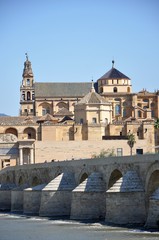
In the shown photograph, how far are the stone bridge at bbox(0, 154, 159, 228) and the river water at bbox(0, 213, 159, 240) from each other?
1.10 m

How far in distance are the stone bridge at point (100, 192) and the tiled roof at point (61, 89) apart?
225ft

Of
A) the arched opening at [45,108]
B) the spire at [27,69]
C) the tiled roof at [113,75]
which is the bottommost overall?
the arched opening at [45,108]

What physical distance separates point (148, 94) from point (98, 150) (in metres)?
31.9

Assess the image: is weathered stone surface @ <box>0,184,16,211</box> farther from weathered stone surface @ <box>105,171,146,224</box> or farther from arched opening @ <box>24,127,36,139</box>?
arched opening @ <box>24,127,36,139</box>

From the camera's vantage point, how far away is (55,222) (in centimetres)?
4556

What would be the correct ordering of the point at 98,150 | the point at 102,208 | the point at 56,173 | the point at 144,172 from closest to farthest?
the point at 144,172, the point at 102,208, the point at 56,173, the point at 98,150

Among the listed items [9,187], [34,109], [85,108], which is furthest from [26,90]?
[9,187]

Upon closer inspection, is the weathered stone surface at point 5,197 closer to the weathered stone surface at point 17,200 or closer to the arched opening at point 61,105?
the weathered stone surface at point 17,200

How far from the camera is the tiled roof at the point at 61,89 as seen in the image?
5054 inches

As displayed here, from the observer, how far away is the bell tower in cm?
13350

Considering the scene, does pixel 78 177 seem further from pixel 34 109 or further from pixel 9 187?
pixel 34 109

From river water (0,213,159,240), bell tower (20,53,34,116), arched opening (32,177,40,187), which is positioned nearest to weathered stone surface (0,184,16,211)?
arched opening (32,177,40,187)

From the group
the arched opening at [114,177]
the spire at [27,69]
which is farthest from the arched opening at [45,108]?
the arched opening at [114,177]

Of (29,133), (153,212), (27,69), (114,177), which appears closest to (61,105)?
(27,69)
